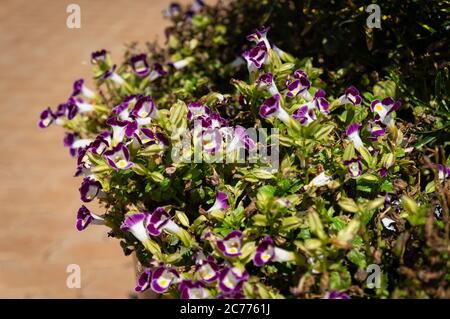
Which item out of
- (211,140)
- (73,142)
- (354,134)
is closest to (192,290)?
(211,140)

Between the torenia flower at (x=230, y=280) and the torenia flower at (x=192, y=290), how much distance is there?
60 mm

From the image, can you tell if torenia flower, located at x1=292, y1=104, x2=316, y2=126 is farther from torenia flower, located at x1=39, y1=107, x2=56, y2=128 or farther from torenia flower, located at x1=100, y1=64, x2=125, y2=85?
torenia flower, located at x1=39, y1=107, x2=56, y2=128

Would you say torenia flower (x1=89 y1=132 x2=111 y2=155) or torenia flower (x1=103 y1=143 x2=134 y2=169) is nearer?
torenia flower (x1=103 y1=143 x2=134 y2=169)

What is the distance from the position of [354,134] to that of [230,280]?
62 cm

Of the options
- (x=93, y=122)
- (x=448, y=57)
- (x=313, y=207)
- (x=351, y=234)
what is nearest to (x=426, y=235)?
(x=351, y=234)

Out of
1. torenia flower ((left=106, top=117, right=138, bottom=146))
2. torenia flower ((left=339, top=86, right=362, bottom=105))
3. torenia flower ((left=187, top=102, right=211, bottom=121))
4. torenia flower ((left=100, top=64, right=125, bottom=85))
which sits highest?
torenia flower ((left=100, top=64, right=125, bottom=85))

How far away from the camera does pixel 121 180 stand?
185 cm

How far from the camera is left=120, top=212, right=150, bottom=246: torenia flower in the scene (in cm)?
168

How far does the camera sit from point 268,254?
1469mm

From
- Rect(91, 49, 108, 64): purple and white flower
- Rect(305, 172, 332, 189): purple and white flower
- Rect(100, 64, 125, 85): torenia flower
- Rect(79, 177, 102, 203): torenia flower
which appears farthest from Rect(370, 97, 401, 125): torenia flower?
Rect(91, 49, 108, 64): purple and white flower

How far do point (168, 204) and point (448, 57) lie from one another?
121 cm

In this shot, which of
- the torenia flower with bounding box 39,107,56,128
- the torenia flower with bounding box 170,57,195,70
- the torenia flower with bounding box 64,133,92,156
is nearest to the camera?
the torenia flower with bounding box 64,133,92,156

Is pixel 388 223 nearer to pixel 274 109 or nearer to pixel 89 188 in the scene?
pixel 274 109
